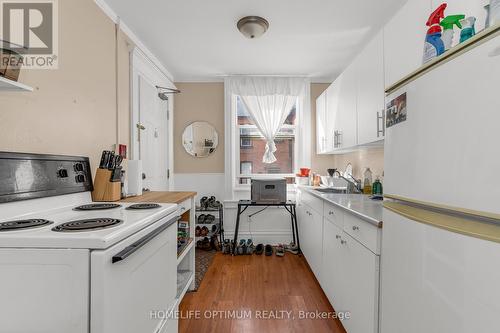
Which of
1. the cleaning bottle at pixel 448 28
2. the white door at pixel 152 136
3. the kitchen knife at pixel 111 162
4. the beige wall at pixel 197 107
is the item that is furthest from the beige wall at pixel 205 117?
the cleaning bottle at pixel 448 28

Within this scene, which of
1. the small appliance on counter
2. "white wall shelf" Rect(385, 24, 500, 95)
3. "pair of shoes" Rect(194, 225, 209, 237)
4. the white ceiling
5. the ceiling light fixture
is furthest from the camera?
"pair of shoes" Rect(194, 225, 209, 237)

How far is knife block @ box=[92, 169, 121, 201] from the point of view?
1656 mm

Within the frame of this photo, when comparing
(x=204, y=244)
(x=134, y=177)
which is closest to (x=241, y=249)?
(x=204, y=244)

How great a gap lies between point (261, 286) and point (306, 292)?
42 cm

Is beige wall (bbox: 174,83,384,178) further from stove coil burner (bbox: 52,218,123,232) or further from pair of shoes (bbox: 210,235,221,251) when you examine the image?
stove coil burner (bbox: 52,218,123,232)

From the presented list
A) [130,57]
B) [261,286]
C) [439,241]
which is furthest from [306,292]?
[130,57]

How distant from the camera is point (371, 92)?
1833mm

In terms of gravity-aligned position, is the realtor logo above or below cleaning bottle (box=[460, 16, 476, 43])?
above

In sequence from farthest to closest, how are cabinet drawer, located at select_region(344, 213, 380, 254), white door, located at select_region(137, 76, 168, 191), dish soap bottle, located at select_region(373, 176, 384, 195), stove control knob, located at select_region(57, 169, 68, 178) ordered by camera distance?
white door, located at select_region(137, 76, 168, 191)
dish soap bottle, located at select_region(373, 176, 384, 195)
stove control knob, located at select_region(57, 169, 68, 178)
cabinet drawer, located at select_region(344, 213, 380, 254)

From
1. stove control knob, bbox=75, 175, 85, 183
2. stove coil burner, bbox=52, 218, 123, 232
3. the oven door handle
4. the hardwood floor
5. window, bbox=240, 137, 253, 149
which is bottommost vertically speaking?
the hardwood floor

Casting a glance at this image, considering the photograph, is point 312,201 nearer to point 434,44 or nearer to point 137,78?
point 434,44

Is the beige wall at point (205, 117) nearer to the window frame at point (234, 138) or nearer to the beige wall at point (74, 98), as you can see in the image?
the window frame at point (234, 138)

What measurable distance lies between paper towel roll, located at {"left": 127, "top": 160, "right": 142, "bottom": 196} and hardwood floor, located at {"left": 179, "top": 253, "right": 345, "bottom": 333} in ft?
3.44

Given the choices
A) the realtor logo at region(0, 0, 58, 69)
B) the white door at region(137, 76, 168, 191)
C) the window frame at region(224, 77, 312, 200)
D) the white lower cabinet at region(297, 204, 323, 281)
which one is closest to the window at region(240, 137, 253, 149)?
the window frame at region(224, 77, 312, 200)
